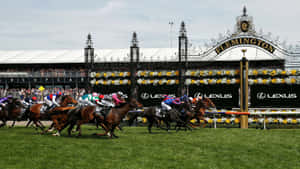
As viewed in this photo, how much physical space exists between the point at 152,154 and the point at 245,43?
11.4 meters

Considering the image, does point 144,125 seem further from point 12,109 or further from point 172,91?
point 12,109

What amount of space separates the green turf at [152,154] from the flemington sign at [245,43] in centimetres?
743

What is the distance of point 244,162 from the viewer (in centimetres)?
939

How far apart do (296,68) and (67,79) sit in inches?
1012

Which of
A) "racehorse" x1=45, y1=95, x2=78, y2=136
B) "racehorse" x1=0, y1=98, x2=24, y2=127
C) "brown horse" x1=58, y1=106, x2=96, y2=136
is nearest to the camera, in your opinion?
"brown horse" x1=58, y1=106, x2=96, y2=136

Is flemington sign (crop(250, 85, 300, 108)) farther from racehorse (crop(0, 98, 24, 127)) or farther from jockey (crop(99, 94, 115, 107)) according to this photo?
racehorse (crop(0, 98, 24, 127))

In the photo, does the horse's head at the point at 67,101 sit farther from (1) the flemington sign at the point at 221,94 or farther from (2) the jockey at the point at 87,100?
(1) the flemington sign at the point at 221,94

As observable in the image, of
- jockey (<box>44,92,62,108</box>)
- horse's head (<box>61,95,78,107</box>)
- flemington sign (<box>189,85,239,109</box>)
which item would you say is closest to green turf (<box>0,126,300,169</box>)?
horse's head (<box>61,95,78,107</box>)

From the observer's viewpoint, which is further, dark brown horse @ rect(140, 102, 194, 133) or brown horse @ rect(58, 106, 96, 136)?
dark brown horse @ rect(140, 102, 194, 133)


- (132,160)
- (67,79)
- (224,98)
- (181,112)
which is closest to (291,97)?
(224,98)

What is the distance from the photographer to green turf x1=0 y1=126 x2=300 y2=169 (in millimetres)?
9094

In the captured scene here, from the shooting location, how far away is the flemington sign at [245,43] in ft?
63.9

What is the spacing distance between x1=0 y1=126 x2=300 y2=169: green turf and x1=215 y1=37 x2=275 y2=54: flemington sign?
293 inches

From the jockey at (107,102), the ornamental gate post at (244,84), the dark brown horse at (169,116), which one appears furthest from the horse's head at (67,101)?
the ornamental gate post at (244,84)
